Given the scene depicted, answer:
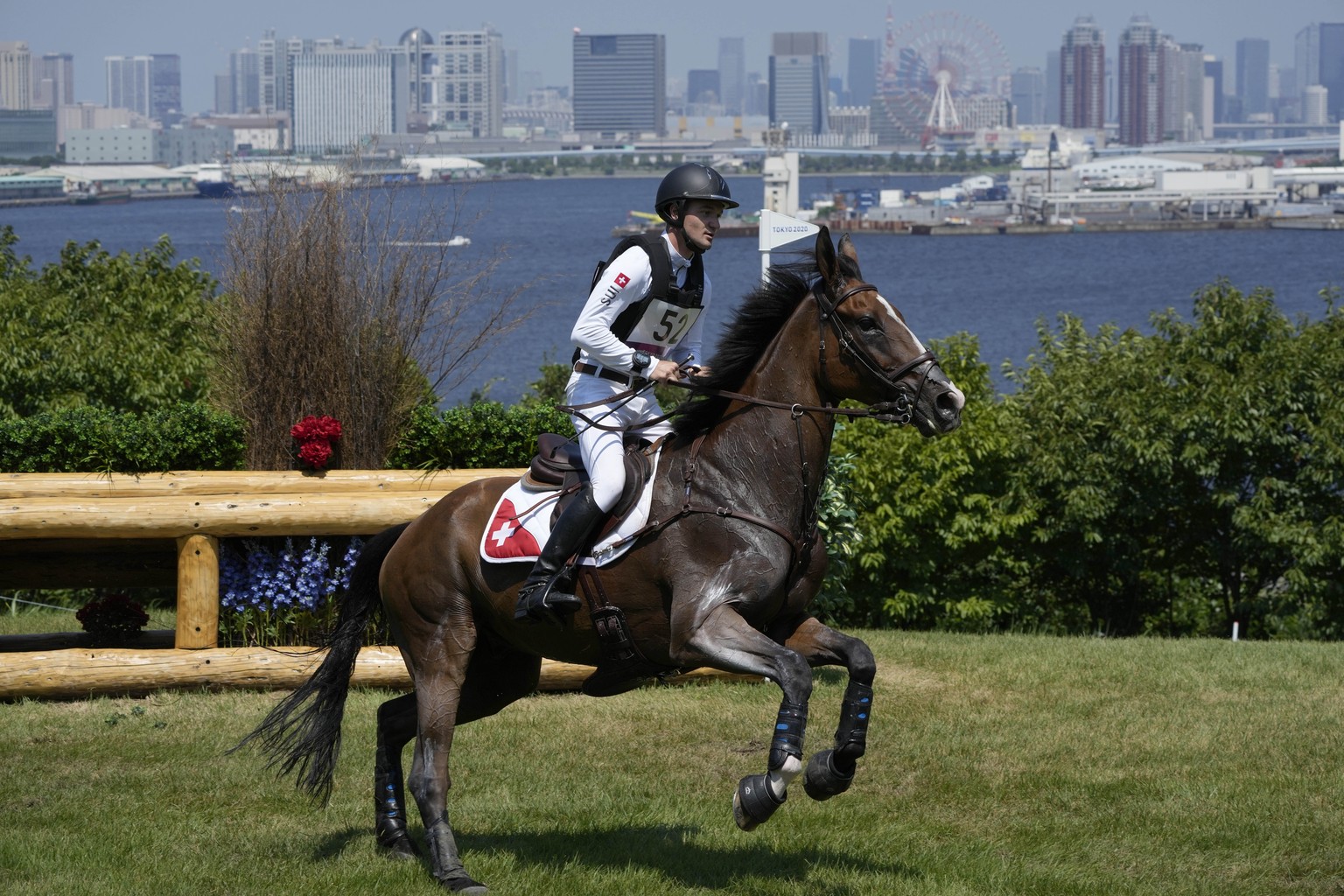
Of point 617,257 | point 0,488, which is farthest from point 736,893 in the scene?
point 0,488

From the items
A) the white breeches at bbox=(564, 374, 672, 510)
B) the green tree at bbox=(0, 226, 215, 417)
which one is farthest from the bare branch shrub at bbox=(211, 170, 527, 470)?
the white breeches at bbox=(564, 374, 672, 510)

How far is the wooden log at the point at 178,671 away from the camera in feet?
36.7

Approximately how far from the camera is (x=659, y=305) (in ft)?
23.5

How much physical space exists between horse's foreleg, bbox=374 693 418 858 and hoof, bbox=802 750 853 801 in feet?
7.29

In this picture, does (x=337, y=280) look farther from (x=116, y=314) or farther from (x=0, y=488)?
(x=116, y=314)

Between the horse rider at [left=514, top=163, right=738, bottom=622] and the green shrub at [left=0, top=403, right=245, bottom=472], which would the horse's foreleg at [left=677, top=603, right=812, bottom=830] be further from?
the green shrub at [left=0, top=403, right=245, bottom=472]

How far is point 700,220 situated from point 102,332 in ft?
47.8

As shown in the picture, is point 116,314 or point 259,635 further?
point 116,314

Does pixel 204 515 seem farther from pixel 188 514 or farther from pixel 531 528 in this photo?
pixel 531 528

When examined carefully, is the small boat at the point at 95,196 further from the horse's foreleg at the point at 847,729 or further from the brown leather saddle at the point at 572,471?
the horse's foreleg at the point at 847,729

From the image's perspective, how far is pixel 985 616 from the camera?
19.6 meters

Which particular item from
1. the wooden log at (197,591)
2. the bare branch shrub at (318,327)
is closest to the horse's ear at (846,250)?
the wooden log at (197,591)

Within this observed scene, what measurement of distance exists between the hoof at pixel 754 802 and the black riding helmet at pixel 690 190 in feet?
8.63

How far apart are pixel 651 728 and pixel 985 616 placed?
1023cm
